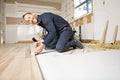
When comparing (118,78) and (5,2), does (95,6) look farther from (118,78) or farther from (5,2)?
(5,2)

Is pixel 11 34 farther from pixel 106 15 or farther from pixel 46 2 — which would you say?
pixel 106 15

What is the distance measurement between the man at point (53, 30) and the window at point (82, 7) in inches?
98.8

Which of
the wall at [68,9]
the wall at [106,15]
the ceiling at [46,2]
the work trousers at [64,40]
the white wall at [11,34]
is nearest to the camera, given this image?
the work trousers at [64,40]

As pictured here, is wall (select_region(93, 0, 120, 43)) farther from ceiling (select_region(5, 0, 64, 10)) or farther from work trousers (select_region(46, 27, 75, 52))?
ceiling (select_region(5, 0, 64, 10))

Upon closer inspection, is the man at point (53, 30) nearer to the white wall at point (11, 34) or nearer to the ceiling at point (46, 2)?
the white wall at point (11, 34)

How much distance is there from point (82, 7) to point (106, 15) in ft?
5.98

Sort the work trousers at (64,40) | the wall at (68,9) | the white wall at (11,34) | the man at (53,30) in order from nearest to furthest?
the man at (53,30)
the work trousers at (64,40)
the wall at (68,9)
the white wall at (11,34)

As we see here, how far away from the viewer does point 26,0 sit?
8.05 metres

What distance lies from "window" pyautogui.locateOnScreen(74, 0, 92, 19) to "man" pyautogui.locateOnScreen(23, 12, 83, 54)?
Answer: 2511mm

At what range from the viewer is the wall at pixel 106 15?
3.60m

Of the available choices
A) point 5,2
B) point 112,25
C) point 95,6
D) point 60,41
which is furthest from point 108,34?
point 5,2

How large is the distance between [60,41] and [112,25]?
70.6 inches

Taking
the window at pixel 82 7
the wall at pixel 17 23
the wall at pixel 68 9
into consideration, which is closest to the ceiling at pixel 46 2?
the wall at pixel 17 23

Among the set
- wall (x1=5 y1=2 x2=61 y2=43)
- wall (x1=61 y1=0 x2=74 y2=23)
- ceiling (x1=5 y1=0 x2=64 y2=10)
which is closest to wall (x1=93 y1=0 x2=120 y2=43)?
wall (x1=61 y1=0 x2=74 y2=23)
